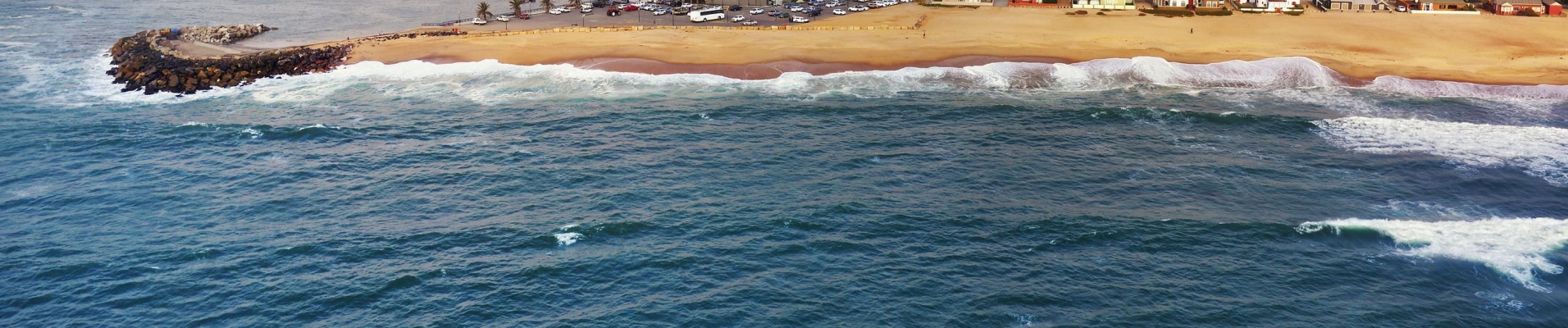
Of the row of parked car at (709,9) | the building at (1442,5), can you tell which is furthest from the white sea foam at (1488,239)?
the row of parked car at (709,9)

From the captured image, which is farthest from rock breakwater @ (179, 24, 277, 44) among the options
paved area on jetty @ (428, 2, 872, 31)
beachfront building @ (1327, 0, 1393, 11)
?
beachfront building @ (1327, 0, 1393, 11)

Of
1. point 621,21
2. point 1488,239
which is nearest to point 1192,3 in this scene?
point 621,21

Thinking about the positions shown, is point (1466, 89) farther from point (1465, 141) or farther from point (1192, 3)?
point (1192, 3)

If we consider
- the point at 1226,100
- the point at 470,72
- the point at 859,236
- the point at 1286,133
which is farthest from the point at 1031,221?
the point at 470,72

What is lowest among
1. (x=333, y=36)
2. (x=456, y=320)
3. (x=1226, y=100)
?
(x=456, y=320)

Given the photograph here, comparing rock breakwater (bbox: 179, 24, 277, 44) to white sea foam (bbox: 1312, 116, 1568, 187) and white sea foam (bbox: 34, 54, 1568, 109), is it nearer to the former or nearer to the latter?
white sea foam (bbox: 34, 54, 1568, 109)

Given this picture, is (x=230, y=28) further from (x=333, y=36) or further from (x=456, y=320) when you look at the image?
(x=456, y=320)

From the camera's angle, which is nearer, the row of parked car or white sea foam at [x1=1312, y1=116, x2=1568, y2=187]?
white sea foam at [x1=1312, y1=116, x2=1568, y2=187]
